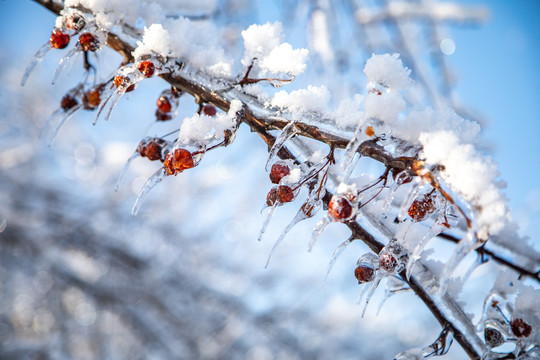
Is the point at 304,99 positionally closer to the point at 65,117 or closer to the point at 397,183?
the point at 397,183

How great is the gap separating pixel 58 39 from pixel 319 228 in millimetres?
957

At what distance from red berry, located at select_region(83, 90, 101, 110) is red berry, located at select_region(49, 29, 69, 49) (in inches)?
6.4

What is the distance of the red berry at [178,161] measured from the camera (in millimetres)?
903

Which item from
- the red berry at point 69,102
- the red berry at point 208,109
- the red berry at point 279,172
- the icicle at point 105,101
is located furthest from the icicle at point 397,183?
the red berry at point 69,102

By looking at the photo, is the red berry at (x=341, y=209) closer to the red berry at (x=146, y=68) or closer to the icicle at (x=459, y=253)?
the icicle at (x=459, y=253)


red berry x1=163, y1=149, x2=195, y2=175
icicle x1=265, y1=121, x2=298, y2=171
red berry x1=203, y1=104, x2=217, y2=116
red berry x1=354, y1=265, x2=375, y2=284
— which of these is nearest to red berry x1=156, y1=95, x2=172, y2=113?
red berry x1=203, y1=104, x2=217, y2=116

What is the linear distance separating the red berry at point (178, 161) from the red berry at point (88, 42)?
0.49m

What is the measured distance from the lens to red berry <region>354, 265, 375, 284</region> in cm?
96

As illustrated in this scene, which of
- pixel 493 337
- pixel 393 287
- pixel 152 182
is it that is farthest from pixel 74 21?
pixel 493 337

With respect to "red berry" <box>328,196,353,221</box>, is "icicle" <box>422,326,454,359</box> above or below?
below

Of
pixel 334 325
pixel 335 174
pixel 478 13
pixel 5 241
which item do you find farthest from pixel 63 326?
pixel 478 13

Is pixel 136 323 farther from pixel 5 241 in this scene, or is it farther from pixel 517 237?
pixel 517 237

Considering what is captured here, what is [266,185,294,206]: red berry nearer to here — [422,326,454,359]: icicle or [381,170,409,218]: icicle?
[381,170,409,218]: icicle

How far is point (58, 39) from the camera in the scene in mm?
1077
